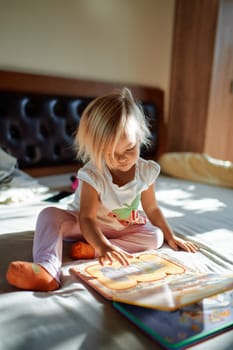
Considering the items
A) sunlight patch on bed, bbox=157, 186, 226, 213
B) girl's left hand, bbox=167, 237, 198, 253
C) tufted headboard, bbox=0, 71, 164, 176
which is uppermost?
tufted headboard, bbox=0, 71, 164, 176

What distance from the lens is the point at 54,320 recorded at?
0.56m

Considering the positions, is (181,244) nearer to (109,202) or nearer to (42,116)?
(109,202)

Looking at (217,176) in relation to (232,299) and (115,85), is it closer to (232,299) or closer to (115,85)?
(115,85)

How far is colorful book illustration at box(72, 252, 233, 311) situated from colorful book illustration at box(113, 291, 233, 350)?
19mm

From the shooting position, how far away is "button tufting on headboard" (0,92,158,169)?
5.25 ft

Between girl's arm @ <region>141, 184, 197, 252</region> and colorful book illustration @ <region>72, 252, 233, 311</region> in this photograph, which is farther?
girl's arm @ <region>141, 184, 197, 252</region>

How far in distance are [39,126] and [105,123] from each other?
958mm

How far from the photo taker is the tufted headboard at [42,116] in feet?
5.27

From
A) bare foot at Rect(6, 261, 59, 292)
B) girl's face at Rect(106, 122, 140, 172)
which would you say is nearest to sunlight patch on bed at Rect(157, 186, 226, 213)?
girl's face at Rect(106, 122, 140, 172)

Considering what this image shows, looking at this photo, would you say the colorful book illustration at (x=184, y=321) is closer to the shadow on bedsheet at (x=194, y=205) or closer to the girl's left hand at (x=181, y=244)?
the girl's left hand at (x=181, y=244)

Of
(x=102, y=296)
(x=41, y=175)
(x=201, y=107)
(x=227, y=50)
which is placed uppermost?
(x=227, y=50)

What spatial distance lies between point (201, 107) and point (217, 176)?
576mm

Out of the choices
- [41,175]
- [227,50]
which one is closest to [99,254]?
[41,175]

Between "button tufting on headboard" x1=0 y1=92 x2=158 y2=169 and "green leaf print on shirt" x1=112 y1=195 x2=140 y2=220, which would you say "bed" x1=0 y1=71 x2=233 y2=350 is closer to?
"button tufting on headboard" x1=0 y1=92 x2=158 y2=169
